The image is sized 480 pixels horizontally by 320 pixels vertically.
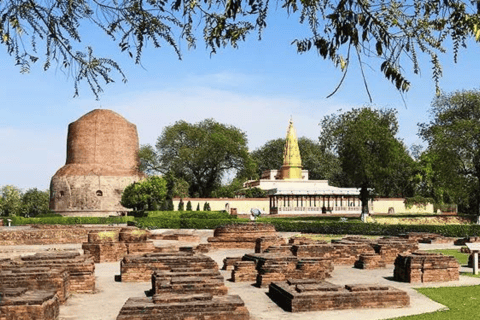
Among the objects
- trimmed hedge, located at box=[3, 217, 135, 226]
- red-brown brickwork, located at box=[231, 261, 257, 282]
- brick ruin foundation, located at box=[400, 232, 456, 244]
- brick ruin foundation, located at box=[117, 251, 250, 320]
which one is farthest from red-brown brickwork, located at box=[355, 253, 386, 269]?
trimmed hedge, located at box=[3, 217, 135, 226]

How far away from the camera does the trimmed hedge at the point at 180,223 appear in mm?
31734

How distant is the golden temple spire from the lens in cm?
5406

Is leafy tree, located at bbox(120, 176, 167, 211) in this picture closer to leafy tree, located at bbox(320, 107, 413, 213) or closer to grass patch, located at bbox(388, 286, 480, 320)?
leafy tree, located at bbox(320, 107, 413, 213)

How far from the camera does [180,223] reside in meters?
32.7

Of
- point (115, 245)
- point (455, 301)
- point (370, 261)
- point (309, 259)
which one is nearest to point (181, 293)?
point (309, 259)

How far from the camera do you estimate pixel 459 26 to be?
375 cm

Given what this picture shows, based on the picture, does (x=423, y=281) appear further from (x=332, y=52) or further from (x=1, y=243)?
(x=1, y=243)

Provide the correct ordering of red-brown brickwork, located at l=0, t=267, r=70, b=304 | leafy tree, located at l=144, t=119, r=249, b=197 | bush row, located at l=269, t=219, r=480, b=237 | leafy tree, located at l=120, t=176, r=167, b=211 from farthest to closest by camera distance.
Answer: leafy tree, located at l=144, t=119, r=249, b=197, leafy tree, located at l=120, t=176, r=167, b=211, bush row, located at l=269, t=219, r=480, b=237, red-brown brickwork, located at l=0, t=267, r=70, b=304

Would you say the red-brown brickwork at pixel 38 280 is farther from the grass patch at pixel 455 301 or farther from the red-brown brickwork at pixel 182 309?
the grass patch at pixel 455 301

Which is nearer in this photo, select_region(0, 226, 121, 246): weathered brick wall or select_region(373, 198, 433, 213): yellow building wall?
select_region(0, 226, 121, 246): weathered brick wall

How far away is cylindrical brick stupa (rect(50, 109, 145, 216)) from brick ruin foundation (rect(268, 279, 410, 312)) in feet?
136

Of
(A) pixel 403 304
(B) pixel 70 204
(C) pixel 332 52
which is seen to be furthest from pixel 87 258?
(B) pixel 70 204

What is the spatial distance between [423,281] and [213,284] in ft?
15.9

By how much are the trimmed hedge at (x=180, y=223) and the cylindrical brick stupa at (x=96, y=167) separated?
54.4 ft
